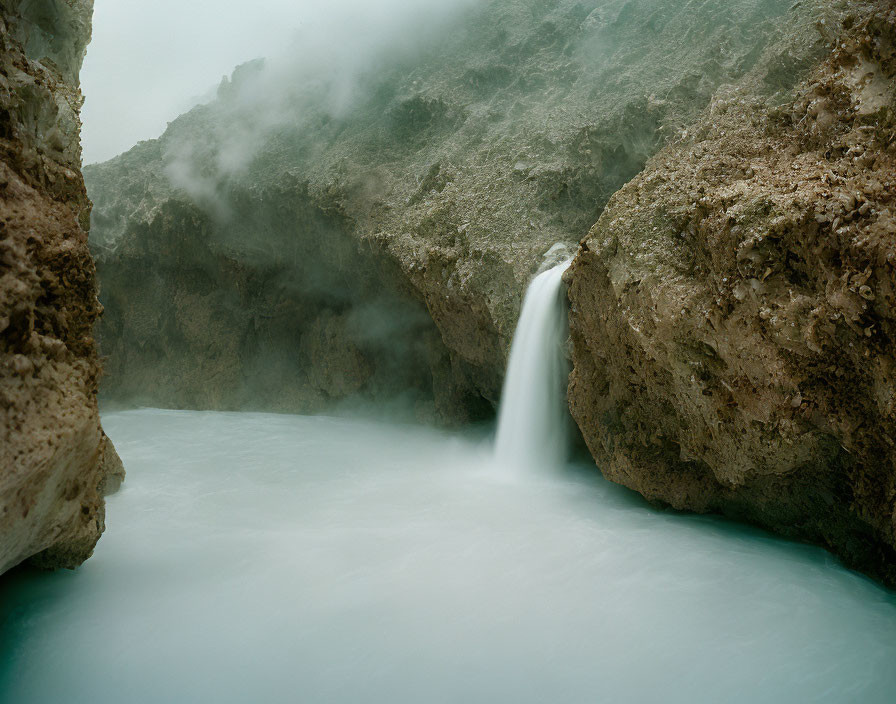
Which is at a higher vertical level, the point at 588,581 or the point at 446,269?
the point at 446,269

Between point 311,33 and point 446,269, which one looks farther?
point 311,33

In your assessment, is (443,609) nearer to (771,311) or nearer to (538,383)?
(771,311)

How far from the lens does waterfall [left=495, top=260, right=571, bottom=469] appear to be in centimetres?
671

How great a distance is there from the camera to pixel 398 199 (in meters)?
9.52

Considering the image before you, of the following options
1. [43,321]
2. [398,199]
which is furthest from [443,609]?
[398,199]

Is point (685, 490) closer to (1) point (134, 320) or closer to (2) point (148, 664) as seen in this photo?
(2) point (148, 664)

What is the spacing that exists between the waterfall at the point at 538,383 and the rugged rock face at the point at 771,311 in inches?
31.1

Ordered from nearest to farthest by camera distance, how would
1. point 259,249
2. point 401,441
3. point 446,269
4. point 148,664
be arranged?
point 148,664 → point 446,269 → point 401,441 → point 259,249

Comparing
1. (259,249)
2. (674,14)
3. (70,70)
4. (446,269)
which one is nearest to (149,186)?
(259,249)

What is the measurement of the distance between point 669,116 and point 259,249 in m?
7.23

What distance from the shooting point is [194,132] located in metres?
12.3

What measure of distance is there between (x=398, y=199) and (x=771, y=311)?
630cm

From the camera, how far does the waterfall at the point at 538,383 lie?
6715mm

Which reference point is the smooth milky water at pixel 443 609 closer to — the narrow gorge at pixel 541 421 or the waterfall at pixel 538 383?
the narrow gorge at pixel 541 421
